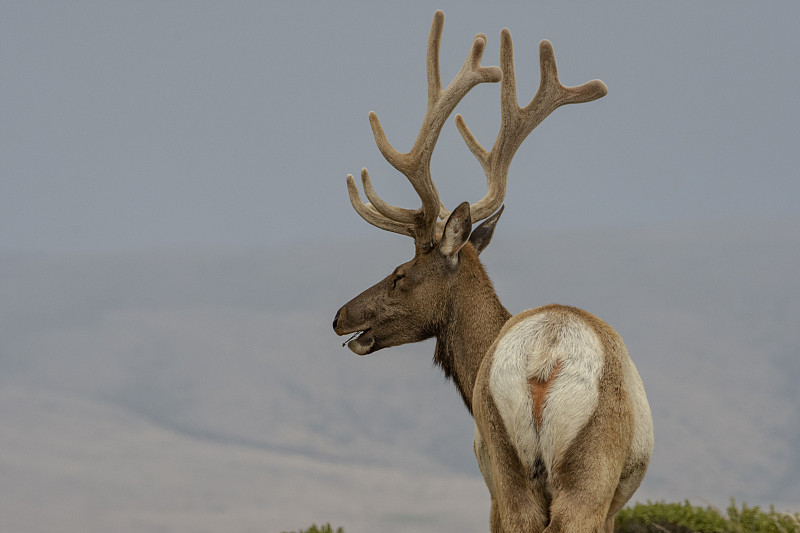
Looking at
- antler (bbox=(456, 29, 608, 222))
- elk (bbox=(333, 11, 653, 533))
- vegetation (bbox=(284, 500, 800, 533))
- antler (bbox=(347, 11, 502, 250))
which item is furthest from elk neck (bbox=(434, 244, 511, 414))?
vegetation (bbox=(284, 500, 800, 533))

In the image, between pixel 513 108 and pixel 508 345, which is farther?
pixel 513 108

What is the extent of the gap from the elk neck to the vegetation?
2.52 m

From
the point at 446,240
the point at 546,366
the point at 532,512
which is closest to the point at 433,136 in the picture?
the point at 446,240

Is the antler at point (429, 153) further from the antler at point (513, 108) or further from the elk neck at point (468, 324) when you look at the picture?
the elk neck at point (468, 324)

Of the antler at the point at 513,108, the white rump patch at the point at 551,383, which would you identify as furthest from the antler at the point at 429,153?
the white rump patch at the point at 551,383

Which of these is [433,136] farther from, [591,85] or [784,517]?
[784,517]

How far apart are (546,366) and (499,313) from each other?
216 centimetres

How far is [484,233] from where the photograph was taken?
8.76 metres

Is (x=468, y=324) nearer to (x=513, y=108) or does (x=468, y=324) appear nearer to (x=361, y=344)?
(x=361, y=344)

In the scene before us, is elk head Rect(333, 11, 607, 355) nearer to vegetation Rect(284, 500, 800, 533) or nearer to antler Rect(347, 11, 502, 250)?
antler Rect(347, 11, 502, 250)

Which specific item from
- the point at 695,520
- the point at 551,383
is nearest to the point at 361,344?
the point at 551,383

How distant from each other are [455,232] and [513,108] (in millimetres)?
1913

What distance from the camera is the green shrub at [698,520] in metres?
8.57

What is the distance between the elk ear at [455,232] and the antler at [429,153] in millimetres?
354
